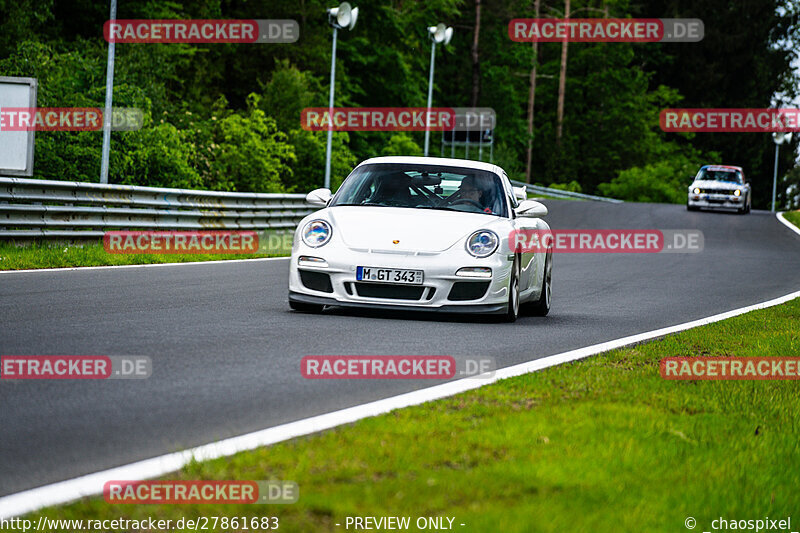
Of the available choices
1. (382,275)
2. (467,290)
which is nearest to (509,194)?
(467,290)

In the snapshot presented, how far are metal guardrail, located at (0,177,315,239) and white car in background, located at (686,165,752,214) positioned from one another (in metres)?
23.6

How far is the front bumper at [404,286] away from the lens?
35.2ft

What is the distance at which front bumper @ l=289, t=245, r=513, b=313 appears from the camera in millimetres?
10742

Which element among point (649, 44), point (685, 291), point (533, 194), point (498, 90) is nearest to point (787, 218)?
point (533, 194)

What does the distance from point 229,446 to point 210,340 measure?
Answer: 11.6ft

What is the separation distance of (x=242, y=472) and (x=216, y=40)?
51.8m

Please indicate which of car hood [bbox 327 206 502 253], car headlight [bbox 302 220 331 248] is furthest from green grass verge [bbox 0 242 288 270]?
car hood [bbox 327 206 502 253]

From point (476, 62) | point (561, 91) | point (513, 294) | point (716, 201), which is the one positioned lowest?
point (513, 294)

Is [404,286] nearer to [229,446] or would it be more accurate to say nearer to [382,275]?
[382,275]

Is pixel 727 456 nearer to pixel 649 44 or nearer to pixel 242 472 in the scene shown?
pixel 242 472

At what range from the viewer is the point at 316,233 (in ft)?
36.3

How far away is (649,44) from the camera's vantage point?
91.1m

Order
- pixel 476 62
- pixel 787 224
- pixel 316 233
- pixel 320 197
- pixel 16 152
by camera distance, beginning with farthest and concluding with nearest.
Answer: pixel 476 62, pixel 787 224, pixel 16 152, pixel 320 197, pixel 316 233

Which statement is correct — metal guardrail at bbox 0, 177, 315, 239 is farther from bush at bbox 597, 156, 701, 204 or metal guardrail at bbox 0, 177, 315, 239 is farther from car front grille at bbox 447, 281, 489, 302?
bush at bbox 597, 156, 701, 204
